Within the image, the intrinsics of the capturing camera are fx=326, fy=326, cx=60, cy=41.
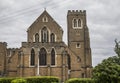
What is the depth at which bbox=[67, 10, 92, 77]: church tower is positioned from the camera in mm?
69375

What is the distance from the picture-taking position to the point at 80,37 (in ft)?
235

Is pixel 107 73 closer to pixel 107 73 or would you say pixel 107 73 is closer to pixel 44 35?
pixel 107 73

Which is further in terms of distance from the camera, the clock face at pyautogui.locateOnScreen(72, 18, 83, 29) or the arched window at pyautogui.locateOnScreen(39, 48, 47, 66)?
the clock face at pyautogui.locateOnScreen(72, 18, 83, 29)

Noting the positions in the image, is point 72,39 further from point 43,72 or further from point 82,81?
point 82,81

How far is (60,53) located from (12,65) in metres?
10.5

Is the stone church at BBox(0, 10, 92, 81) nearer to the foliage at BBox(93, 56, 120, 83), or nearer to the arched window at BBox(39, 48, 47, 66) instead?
the arched window at BBox(39, 48, 47, 66)

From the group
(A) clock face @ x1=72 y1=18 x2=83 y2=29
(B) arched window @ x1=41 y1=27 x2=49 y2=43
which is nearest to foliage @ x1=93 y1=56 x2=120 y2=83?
(B) arched window @ x1=41 y1=27 x2=49 y2=43

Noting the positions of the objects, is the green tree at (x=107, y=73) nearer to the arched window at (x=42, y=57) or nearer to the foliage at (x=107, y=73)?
the foliage at (x=107, y=73)

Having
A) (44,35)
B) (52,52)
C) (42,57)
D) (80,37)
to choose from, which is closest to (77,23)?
(80,37)

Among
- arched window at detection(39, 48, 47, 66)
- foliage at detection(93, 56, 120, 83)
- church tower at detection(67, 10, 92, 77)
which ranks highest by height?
church tower at detection(67, 10, 92, 77)

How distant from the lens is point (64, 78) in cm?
6047

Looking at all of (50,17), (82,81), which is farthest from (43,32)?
(82,81)

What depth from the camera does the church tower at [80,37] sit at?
6938 centimetres

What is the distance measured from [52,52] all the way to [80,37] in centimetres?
1176
